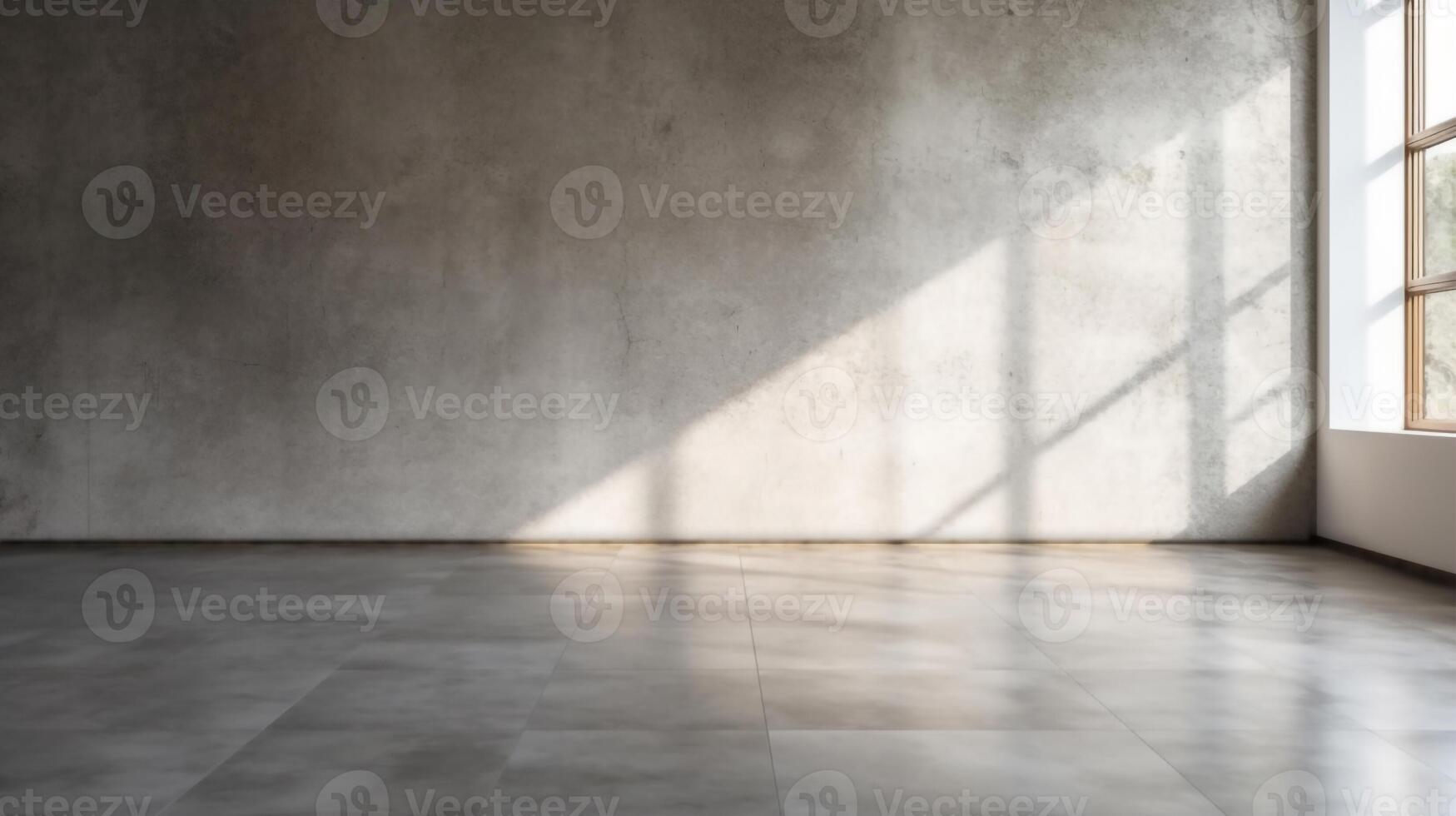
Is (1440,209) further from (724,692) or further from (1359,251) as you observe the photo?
(724,692)

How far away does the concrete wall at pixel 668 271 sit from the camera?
745 centimetres

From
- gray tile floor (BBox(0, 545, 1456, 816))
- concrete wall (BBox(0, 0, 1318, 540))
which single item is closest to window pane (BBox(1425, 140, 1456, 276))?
concrete wall (BBox(0, 0, 1318, 540))

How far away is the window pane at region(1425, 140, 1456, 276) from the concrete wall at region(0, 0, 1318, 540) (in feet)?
2.49

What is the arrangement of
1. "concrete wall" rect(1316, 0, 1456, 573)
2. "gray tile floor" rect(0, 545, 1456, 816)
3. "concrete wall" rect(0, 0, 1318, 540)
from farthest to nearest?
"concrete wall" rect(0, 0, 1318, 540)
"concrete wall" rect(1316, 0, 1456, 573)
"gray tile floor" rect(0, 545, 1456, 816)

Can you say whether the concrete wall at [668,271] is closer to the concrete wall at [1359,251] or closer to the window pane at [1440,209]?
the concrete wall at [1359,251]

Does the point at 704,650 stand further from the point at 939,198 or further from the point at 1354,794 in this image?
the point at 939,198

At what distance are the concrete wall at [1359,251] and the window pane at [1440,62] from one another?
217 mm

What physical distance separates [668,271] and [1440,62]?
488cm

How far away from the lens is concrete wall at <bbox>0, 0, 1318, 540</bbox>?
7.45 meters

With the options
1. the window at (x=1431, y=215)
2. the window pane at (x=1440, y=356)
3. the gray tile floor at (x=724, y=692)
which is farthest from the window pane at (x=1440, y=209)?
the gray tile floor at (x=724, y=692)

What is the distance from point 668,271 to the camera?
293 inches

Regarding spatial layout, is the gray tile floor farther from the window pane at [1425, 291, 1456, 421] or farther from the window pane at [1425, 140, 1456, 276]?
the window pane at [1425, 140, 1456, 276]

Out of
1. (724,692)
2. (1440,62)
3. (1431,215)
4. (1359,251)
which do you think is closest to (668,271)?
(724,692)

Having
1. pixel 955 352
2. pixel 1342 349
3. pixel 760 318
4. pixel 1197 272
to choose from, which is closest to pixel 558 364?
pixel 760 318
